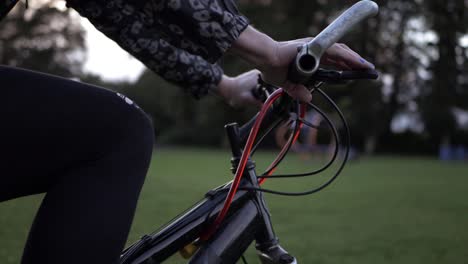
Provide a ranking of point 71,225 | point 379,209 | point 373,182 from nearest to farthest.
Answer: point 71,225 → point 379,209 → point 373,182

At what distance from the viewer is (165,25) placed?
1.34 m

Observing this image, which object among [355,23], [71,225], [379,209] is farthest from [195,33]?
[379,209]

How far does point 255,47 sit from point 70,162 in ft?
1.75

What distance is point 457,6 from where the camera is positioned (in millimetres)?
37812

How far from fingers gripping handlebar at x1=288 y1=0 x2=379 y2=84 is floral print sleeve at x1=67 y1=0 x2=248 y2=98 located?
6.6 inches

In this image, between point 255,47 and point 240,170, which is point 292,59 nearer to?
point 255,47

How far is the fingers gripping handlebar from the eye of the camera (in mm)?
1327

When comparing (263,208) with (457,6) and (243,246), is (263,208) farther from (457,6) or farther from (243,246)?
(457,6)

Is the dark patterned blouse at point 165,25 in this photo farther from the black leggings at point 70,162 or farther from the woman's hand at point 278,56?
the black leggings at point 70,162

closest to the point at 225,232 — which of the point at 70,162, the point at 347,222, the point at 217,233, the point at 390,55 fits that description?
the point at 217,233

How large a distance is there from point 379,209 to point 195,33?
7.18m

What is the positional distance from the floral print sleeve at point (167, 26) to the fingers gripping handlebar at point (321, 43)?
6.6 inches

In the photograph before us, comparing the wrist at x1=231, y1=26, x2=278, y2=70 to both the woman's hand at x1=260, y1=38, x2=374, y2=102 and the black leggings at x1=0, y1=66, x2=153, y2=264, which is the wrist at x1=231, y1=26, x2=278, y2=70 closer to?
the woman's hand at x1=260, y1=38, x2=374, y2=102

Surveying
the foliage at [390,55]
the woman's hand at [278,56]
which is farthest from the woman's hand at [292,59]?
the foliage at [390,55]
